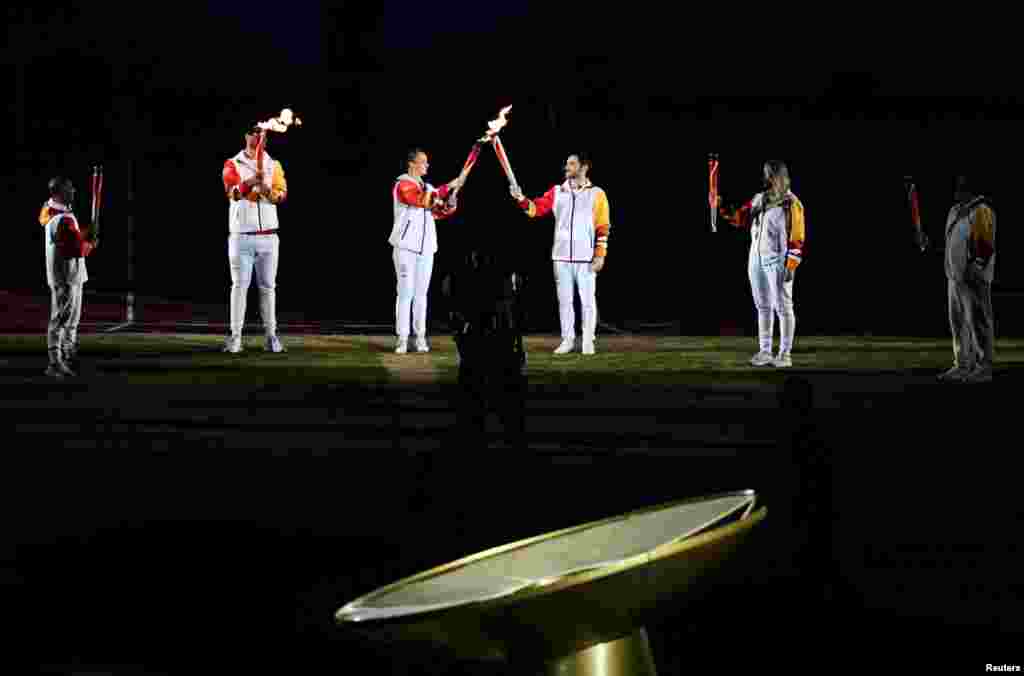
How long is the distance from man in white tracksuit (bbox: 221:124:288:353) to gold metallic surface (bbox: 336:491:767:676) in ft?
57.3

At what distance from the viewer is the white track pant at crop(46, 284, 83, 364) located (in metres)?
17.0

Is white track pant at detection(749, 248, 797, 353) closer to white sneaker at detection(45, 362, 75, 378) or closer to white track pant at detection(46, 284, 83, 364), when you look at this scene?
white track pant at detection(46, 284, 83, 364)

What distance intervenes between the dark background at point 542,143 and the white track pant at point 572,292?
6889mm

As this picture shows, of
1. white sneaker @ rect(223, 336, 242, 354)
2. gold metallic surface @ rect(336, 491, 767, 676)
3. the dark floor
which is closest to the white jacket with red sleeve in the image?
white sneaker @ rect(223, 336, 242, 354)

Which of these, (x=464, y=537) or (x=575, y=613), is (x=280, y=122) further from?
(x=575, y=613)

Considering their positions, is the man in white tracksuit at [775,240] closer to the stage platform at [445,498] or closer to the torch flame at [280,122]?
the stage platform at [445,498]

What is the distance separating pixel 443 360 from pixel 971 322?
6.23 meters

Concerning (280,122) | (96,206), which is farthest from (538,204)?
(96,206)

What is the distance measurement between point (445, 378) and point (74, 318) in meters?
3.78

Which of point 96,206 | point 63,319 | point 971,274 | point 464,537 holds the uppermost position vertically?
point 96,206

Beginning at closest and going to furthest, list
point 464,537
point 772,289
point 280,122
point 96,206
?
1. point 464,537
2. point 96,206
3. point 772,289
4. point 280,122

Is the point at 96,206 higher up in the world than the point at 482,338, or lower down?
higher up

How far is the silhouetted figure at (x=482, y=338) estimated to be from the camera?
1088 centimetres

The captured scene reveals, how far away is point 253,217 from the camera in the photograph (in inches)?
790
